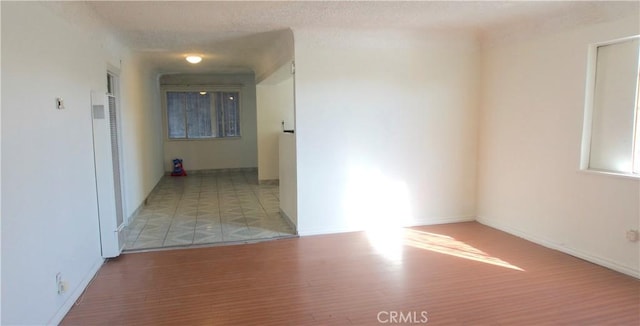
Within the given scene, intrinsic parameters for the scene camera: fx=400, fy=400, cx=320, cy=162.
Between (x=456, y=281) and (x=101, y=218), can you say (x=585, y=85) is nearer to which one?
(x=456, y=281)

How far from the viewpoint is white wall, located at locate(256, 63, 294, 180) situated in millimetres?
7664

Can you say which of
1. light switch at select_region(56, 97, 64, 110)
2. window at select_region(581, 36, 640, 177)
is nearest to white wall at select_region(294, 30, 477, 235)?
window at select_region(581, 36, 640, 177)

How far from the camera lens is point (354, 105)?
14.8 feet

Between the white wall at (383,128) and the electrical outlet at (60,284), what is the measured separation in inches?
92.9

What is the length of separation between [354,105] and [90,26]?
2666 mm

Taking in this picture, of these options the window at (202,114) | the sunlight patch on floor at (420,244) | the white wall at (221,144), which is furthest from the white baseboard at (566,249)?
the window at (202,114)

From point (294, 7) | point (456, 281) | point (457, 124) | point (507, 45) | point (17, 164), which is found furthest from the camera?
point (457, 124)

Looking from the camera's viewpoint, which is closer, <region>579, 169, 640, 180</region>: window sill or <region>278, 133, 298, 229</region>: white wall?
<region>579, 169, 640, 180</region>: window sill

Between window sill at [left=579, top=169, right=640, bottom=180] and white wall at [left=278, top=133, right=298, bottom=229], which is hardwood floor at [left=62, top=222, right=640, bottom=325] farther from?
window sill at [left=579, top=169, right=640, bottom=180]

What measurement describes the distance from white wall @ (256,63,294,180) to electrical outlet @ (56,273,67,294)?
17.2ft

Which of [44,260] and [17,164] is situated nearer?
[17,164]

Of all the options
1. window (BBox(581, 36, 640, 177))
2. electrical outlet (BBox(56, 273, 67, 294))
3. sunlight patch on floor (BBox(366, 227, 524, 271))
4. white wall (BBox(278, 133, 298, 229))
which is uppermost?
window (BBox(581, 36, 640, 177))

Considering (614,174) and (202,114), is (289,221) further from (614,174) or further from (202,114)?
(202,114)

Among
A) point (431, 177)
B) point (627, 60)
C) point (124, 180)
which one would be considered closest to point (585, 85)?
point (627, 60)
